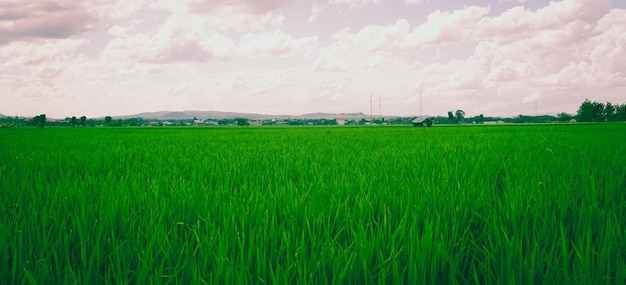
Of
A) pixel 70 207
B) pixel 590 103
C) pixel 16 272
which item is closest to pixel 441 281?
pixel 16 272

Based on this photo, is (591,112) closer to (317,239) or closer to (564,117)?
(564,117)

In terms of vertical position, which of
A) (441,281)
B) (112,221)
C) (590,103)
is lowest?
(441,281)

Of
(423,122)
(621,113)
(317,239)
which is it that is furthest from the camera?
(621,113)

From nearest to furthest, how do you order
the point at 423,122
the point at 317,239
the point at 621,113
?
the point at 317,239
the point at 423,122
the point at 621,113

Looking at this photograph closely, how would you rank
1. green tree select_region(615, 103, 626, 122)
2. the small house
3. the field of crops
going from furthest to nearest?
1. green tree select_region(615, 103, 626, 122)
2. the small house
3. the field of crops

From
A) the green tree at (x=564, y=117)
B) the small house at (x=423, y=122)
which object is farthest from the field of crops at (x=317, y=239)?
the green tree at (x=564, y=117)

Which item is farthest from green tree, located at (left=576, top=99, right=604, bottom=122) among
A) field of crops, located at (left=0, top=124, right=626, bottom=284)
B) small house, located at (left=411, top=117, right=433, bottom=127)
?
field of crops, located at (left=0, top=124, right=626, bottom=284)

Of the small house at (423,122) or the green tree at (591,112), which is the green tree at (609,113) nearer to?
the green tree at (591,112)

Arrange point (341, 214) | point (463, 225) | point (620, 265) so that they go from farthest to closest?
point (341, 214) < point (463, 225) < point (620, 265)

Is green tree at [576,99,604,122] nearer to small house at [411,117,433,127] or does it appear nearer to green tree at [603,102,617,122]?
green tree at [603,102,617,122]

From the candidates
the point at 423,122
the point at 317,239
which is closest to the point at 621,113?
the point at 423,122

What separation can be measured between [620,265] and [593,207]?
1.06 m

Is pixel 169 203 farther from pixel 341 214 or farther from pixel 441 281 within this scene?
pixel 441 281

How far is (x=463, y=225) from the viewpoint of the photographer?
6.22ft
